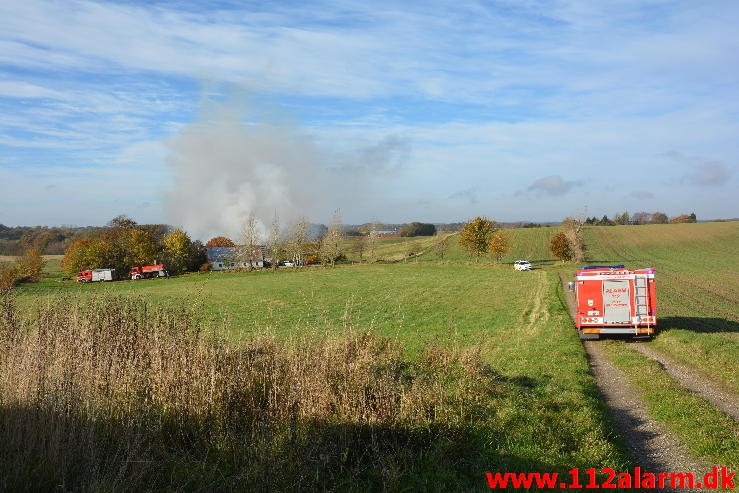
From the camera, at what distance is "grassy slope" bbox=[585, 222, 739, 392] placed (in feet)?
48.2

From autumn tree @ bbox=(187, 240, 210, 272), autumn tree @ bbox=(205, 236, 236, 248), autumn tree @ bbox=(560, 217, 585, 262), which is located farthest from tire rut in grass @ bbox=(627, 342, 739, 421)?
Result: autumn tree @ bbox=(205, 236, 236, 248)

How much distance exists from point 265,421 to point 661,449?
224 inches

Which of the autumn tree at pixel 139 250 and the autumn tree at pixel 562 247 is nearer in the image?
the autumn tree at pixel 562 247

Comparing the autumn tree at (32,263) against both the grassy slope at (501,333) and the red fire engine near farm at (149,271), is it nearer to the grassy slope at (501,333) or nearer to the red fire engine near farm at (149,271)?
the red fire engine near farm at (149,271)

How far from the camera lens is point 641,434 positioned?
8133mm

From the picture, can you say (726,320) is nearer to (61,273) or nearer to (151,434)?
(151,434)

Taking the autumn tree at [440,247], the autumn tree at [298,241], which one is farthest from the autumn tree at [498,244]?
the autumn tree at [298,241]

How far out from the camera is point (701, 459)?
7039 millimetres

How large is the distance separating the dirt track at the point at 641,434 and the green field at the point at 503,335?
28cm

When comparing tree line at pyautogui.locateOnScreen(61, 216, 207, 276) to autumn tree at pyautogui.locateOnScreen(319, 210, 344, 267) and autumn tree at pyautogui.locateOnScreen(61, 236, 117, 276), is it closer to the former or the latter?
autumn tree at pyautogui.locateOnScreen(61, 236, 117, 276)

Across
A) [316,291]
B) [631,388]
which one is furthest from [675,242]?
[631,388]

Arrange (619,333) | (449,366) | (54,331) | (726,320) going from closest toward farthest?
1. (54,331)
2. (449,366)
3. (619,333)
4. (726,320)

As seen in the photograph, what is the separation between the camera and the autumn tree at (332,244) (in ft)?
272

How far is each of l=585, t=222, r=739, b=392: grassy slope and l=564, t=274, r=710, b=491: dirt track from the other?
8.06ft
